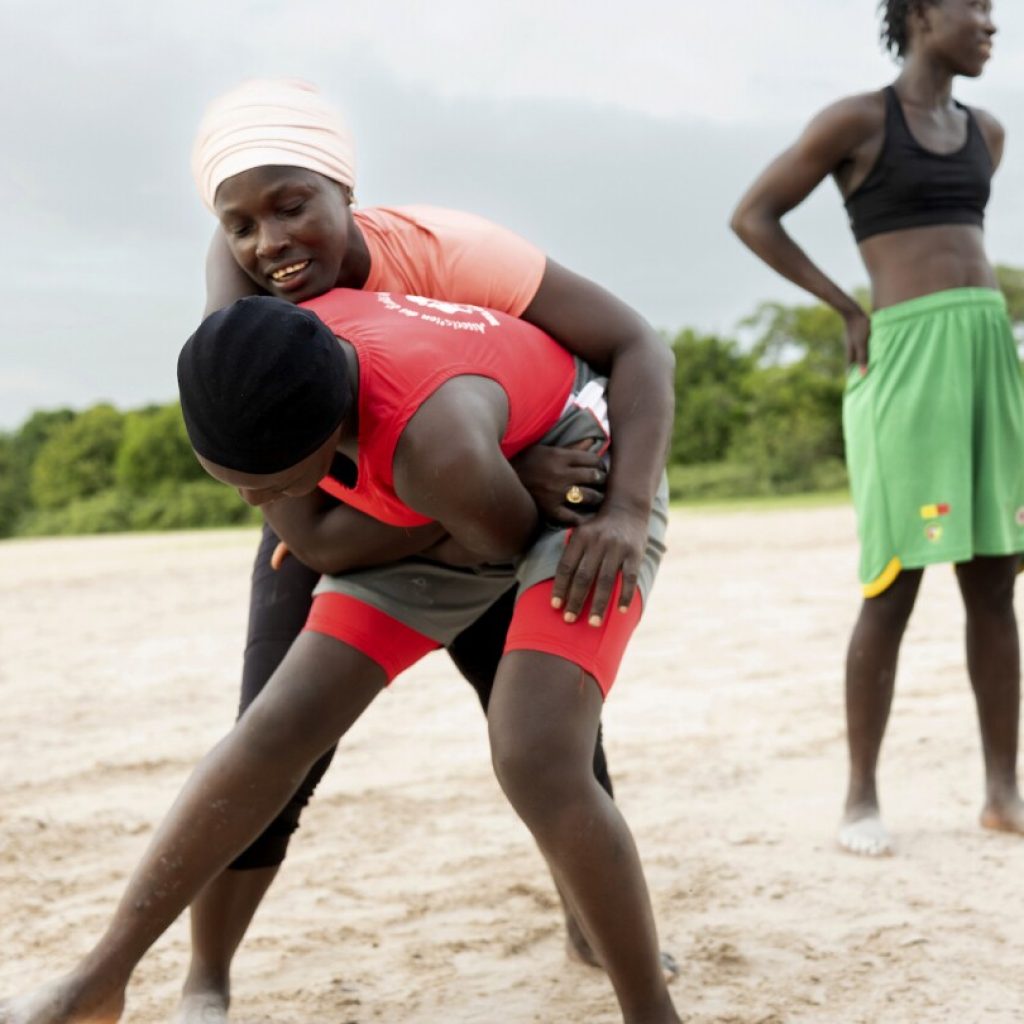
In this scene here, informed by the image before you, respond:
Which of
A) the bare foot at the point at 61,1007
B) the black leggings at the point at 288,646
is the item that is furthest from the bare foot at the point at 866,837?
the bare foot at the point at 61,1007

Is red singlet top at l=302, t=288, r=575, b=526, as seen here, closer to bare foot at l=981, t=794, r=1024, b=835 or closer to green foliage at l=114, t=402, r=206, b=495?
bare foot at l=981, t=794, r=1024, b=835

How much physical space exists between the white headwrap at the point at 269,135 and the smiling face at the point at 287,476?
1.87 ft

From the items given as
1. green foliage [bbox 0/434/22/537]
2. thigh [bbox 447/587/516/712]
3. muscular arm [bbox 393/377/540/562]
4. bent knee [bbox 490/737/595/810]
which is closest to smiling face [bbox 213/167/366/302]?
muscular arm [bbox 393/377/540/562]

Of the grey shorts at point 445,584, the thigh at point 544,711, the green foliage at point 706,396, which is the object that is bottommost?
the thigh at point 544,711

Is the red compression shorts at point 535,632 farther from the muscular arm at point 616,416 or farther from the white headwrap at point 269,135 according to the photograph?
the white headwrap at point 269,135

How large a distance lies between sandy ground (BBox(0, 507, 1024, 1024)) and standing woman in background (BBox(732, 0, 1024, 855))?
16.1 inches

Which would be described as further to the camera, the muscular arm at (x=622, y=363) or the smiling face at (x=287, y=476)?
the muscular arm at (x=622, y=363)

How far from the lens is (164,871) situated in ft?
7.66

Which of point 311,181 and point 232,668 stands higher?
point 311,181

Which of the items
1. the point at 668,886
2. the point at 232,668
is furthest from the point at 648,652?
the point at 668,886

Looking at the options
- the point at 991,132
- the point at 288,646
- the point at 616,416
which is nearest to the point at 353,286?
the point at 616,416

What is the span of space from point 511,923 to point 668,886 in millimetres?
438

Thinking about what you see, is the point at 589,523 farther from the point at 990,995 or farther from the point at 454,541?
the point at 990,995

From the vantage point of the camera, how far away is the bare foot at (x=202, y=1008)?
2523 mm
